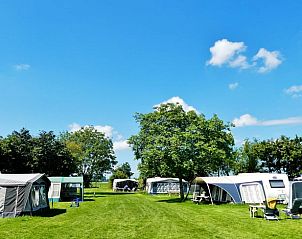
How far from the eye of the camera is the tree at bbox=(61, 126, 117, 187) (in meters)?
59.8

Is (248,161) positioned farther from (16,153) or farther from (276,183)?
(16,153)

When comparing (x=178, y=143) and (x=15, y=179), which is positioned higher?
(x=178, y=143)

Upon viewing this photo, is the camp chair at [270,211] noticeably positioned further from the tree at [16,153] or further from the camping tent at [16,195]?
the tree at [16,153]

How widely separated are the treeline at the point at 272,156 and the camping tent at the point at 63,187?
21226mm

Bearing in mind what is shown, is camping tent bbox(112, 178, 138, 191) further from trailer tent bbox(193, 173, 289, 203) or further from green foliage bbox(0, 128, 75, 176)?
trailer tent bbox(193, 173, 289, 203)

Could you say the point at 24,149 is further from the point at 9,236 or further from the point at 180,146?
the point at 9,236

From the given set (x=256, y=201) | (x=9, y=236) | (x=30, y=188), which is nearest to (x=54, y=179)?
(x=30, y=188)

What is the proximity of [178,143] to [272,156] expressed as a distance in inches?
896

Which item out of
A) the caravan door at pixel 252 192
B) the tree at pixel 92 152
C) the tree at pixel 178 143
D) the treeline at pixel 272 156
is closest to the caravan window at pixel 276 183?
the caravan door at pixel 252 192

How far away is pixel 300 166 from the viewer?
44.7m

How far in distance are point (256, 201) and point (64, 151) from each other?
2564 cm

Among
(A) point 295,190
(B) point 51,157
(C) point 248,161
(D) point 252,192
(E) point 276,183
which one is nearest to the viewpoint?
(A) point 295,190

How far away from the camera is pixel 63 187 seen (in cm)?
3331

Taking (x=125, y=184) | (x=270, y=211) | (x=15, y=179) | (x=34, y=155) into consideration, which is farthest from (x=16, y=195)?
(x=125, y=184)
